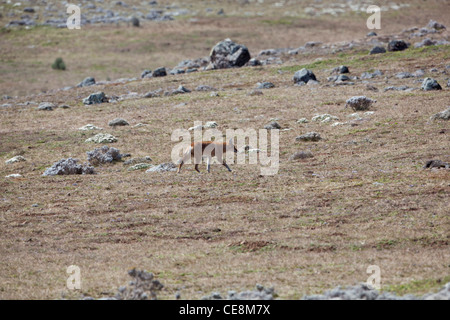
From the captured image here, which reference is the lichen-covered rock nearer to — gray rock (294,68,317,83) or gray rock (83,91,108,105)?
gray rock (83,91,108,105)

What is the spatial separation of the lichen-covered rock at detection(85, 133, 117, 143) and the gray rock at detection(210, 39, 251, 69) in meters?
20.6

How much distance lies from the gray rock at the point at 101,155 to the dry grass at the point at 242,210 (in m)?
0.83

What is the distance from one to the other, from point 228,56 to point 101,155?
973 inches

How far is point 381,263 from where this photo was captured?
11711 mm

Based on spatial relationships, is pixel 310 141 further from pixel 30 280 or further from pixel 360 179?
pixel 30 280

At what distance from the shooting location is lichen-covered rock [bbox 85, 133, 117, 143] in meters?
26.3

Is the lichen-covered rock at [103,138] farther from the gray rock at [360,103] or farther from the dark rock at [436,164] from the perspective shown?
the dark rock at [436,164]

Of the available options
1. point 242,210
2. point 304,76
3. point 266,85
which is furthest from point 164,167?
point 304,76

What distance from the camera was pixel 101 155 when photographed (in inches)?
905

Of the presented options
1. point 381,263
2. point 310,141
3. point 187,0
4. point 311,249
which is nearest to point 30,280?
point 311,249

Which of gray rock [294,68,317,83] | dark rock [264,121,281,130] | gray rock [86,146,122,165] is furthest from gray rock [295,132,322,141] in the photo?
gray rock [294,68,317,83]

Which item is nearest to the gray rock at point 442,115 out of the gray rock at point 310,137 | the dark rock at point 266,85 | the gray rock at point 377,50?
the gray rock at point 310,137

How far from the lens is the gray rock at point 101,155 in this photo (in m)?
22.9
